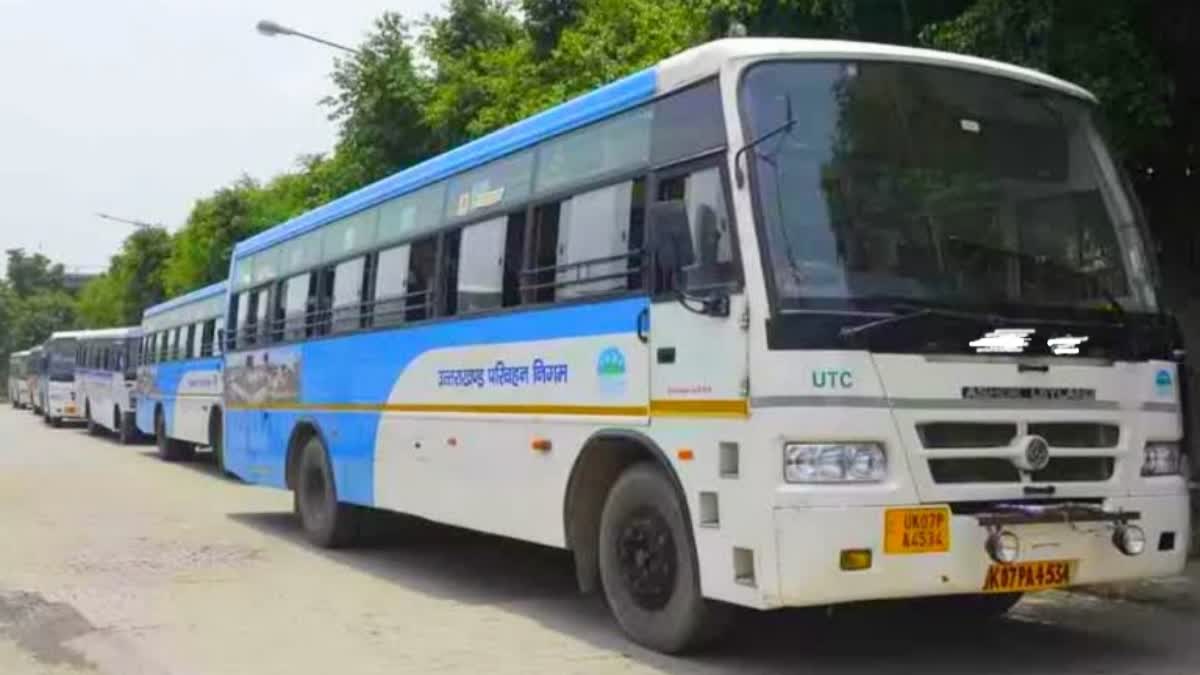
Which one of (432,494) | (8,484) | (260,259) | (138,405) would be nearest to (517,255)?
(432,494)

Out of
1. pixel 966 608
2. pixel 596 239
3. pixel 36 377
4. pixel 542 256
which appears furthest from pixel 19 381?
pixel 966 608

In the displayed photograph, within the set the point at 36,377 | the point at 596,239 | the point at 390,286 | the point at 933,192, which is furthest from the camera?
the point at 36,377

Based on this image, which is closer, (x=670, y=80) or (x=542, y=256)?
(x=670, y=80)

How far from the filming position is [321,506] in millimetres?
11852

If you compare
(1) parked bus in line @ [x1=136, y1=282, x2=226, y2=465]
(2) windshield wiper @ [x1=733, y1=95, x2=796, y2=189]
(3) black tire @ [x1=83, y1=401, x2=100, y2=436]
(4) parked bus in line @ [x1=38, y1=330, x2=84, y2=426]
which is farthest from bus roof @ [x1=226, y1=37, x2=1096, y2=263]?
(4) parked bus in line @ [x1=38, y1=330, x2=84, y2=426]

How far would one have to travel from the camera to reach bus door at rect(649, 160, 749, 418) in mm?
6312

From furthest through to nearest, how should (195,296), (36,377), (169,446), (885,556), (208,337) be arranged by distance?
(36,377), (169,446), (195,296), (208,337), (885,556)

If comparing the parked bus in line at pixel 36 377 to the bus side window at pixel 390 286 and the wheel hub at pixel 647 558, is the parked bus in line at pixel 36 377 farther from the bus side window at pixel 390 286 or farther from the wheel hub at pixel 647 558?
the wheel hub at pixel 647 558

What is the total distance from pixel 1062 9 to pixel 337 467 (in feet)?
21.7

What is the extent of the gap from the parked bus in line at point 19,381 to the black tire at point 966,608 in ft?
→ 164

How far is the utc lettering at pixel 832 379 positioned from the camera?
6.01 m

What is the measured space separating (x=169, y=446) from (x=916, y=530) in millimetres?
19900

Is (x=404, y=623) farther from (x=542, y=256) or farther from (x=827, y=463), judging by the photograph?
(x=827, y=463)

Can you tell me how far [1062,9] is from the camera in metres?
8.55
